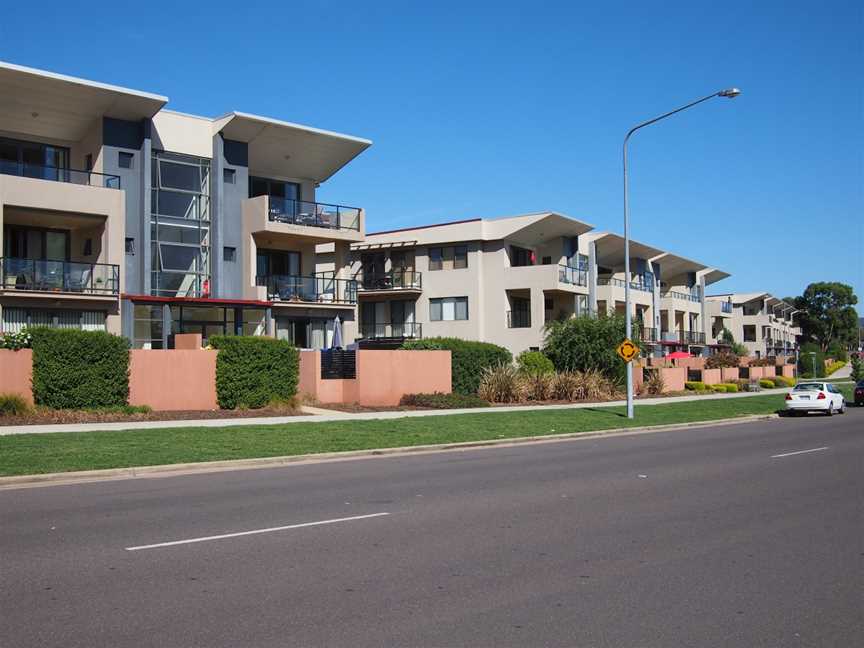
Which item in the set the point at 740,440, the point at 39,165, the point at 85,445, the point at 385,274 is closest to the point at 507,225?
the point at 385,274

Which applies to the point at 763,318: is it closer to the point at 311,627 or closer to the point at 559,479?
the point at 559,479

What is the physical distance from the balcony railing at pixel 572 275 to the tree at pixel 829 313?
86351mm

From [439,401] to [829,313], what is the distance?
114 m

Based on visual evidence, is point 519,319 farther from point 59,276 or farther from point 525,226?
point 59,276

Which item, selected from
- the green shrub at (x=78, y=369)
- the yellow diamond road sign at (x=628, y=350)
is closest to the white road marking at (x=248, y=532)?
the green shrub at (x=78, y=369)

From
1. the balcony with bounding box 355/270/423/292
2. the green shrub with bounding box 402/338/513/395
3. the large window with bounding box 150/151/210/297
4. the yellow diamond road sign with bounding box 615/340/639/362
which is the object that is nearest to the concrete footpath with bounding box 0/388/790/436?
the green shrub with bounding box 402/338/513/395

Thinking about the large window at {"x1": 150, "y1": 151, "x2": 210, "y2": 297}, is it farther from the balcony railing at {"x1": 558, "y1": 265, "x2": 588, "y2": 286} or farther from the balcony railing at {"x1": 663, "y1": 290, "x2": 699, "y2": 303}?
the balcony railing at {"x1": 663, "y1": 290, "x2": 699, "y2": 303}

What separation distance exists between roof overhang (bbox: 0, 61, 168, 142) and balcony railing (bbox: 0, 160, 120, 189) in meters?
1.58

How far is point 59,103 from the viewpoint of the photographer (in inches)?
1249

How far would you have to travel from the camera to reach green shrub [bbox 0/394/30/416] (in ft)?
71.6

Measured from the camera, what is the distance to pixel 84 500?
11922mm

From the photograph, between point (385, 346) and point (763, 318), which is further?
point (763, 318)

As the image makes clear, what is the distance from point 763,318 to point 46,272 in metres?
94.0

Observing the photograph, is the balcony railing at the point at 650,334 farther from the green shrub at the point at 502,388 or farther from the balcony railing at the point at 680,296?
the green shrub at the point at 502,388
